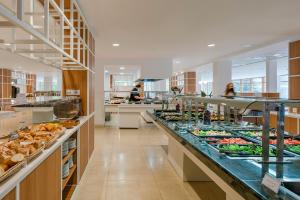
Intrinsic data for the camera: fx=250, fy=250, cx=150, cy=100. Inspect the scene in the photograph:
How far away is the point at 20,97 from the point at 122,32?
2.68 m

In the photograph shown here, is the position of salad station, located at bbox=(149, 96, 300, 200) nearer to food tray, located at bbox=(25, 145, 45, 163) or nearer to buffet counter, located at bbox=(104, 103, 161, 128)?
food tray, located at bbox=(25, 145, 45, 163)

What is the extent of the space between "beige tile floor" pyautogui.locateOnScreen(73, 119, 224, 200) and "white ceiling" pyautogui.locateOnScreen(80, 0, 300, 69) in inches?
99.2

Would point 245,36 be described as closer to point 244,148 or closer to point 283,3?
point 283,3

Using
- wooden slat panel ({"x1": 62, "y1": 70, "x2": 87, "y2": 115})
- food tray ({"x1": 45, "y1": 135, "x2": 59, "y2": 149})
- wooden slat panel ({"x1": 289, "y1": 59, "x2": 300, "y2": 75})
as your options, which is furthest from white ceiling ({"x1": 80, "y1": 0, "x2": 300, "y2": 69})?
food tray ({"x1": 45, "y1": 135, "x2": 59, "y2": 149})

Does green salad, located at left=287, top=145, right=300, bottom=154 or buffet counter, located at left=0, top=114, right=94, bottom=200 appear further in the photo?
green salad, located at left=287, top=145, right=300, bottom=154

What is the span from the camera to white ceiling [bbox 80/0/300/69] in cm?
359

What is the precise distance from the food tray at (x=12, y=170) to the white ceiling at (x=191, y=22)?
2657mm

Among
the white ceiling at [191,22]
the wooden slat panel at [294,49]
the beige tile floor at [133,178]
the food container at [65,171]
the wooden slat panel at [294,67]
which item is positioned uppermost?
the white ceiling at [191,22]

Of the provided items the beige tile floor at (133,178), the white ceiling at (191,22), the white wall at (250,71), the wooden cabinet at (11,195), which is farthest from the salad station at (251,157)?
the white wall at (250,71)

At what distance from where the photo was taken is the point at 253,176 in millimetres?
1407

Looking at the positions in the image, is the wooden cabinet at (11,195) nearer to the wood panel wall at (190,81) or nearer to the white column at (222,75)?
the white column at (222,75)

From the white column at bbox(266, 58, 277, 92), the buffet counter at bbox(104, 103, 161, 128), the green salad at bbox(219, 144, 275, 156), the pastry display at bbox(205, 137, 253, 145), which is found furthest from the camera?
the white column at bbox(266, 58, 277, 92)

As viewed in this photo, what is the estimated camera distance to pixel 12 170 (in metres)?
1.27

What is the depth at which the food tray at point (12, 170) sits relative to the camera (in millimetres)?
1184
